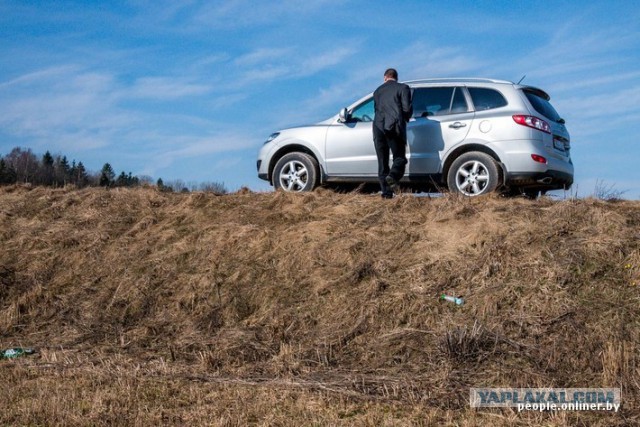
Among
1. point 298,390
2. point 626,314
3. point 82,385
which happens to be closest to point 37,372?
point 82,385

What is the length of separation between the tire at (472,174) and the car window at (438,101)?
838 mm

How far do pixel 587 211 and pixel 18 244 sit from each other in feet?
28.7

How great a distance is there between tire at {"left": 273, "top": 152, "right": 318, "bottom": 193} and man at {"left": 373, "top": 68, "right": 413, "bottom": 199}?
147 centimetres

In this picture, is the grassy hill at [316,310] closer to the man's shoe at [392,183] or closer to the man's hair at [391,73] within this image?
the man's shoe at [392,183]

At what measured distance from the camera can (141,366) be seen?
7.05 metres

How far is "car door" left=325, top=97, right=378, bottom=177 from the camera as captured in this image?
11375mm

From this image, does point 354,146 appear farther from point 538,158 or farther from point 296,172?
point 538,158

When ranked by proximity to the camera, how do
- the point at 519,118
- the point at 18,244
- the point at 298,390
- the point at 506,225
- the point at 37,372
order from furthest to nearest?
the point at 18,244 → the point at 519,118 → the point at 506,225 → the point at 37,372 → the point at 298,390

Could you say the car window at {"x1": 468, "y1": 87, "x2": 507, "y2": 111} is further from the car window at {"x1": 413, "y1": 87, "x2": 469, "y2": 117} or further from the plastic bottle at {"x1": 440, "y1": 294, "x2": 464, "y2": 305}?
the plastic bottle at {"x1": 440, "y1": 294, "x2": 464, "y2": 305}

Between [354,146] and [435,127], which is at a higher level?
[435,127]

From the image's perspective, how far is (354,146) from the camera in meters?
11.5

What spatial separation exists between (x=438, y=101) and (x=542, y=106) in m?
1.60

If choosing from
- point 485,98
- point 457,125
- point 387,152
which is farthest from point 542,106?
point 387,152

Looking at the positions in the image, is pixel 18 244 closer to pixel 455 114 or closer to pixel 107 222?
pixel 107 222
